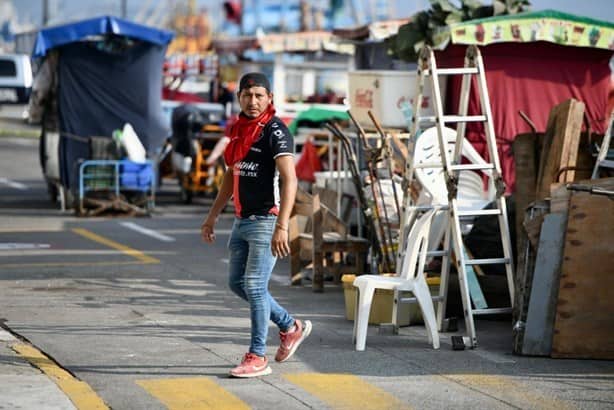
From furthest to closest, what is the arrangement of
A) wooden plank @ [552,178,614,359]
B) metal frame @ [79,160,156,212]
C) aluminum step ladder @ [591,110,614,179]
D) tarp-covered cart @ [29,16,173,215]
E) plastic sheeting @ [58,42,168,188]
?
plastic sheeting @ [58,42,168,188], tarp-covered cart @ [29,16,173,215], metal frame @ [79,160,156,212], aluminum step ladder @ [591,110,614,179], wooden plank @ [552,178,614,359]

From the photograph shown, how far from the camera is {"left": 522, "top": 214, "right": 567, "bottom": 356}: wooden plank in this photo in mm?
9023

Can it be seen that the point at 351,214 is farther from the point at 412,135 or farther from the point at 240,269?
the point at 240,269

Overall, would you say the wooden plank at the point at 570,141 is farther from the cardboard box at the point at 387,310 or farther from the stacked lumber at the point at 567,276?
the cardboard box at the point at 387,310

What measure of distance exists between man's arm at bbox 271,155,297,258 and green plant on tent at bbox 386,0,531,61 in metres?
8.06

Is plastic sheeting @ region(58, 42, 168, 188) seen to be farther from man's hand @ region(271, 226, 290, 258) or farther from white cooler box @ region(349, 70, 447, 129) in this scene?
man's hand @ region(271, 226, 290, 258)

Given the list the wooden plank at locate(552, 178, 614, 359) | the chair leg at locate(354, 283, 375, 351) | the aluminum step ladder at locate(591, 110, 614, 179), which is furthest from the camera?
the aluminum step ladder at locate(591, 110, 614, 179)

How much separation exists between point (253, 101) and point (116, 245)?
8.24 metres

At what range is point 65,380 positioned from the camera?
26.2 ft

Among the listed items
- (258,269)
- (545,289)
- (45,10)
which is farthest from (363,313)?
Answer: (45,10)

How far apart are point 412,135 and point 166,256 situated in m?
5.59

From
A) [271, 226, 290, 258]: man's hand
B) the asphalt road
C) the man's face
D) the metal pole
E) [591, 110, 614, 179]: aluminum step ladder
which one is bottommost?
the asphalt road

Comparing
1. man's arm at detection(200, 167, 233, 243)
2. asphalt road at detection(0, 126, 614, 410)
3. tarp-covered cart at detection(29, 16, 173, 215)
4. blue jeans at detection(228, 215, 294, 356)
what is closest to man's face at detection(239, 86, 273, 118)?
man's arm at detection(200, 167, 233, 243)

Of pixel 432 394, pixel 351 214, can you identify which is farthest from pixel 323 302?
pixel 432 394

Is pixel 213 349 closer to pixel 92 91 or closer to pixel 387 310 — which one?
pixel 387 310
